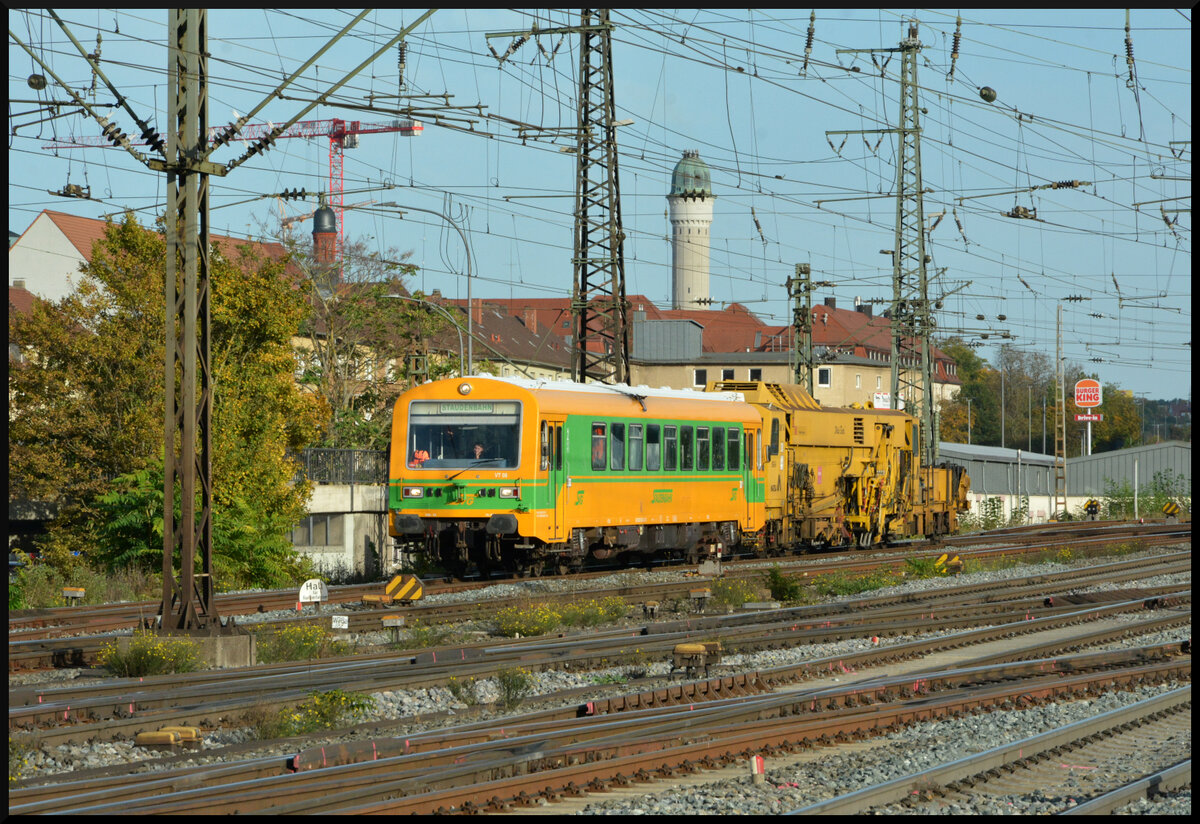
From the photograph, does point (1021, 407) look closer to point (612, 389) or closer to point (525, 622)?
point (612, 389)

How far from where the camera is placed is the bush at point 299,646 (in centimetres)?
1530

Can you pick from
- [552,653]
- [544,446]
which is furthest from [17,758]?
[544,446]

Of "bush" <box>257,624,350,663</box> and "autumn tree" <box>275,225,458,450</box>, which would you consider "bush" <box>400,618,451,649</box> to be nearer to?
"bush" <box>257,624,350,663</box>

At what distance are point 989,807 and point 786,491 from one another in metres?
22.6

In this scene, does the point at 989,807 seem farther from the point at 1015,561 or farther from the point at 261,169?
the point at 1015,561

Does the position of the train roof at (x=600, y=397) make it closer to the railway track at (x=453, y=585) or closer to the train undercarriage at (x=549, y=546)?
the train undercarriage at (x=549, y=546)

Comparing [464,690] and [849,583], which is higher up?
[849,583]

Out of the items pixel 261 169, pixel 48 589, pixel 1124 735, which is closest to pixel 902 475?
pixel 261 169

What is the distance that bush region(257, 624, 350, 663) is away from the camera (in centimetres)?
1530

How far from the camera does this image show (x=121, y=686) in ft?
41.5

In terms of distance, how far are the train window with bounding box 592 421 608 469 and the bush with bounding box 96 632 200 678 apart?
36.8ft

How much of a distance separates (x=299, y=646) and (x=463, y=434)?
8.58m

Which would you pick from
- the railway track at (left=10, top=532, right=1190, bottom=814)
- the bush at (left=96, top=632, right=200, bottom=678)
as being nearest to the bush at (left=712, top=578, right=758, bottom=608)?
the railway track at (left=10, top=532, right=1190, bottom=814)

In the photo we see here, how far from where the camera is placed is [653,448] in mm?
26062
